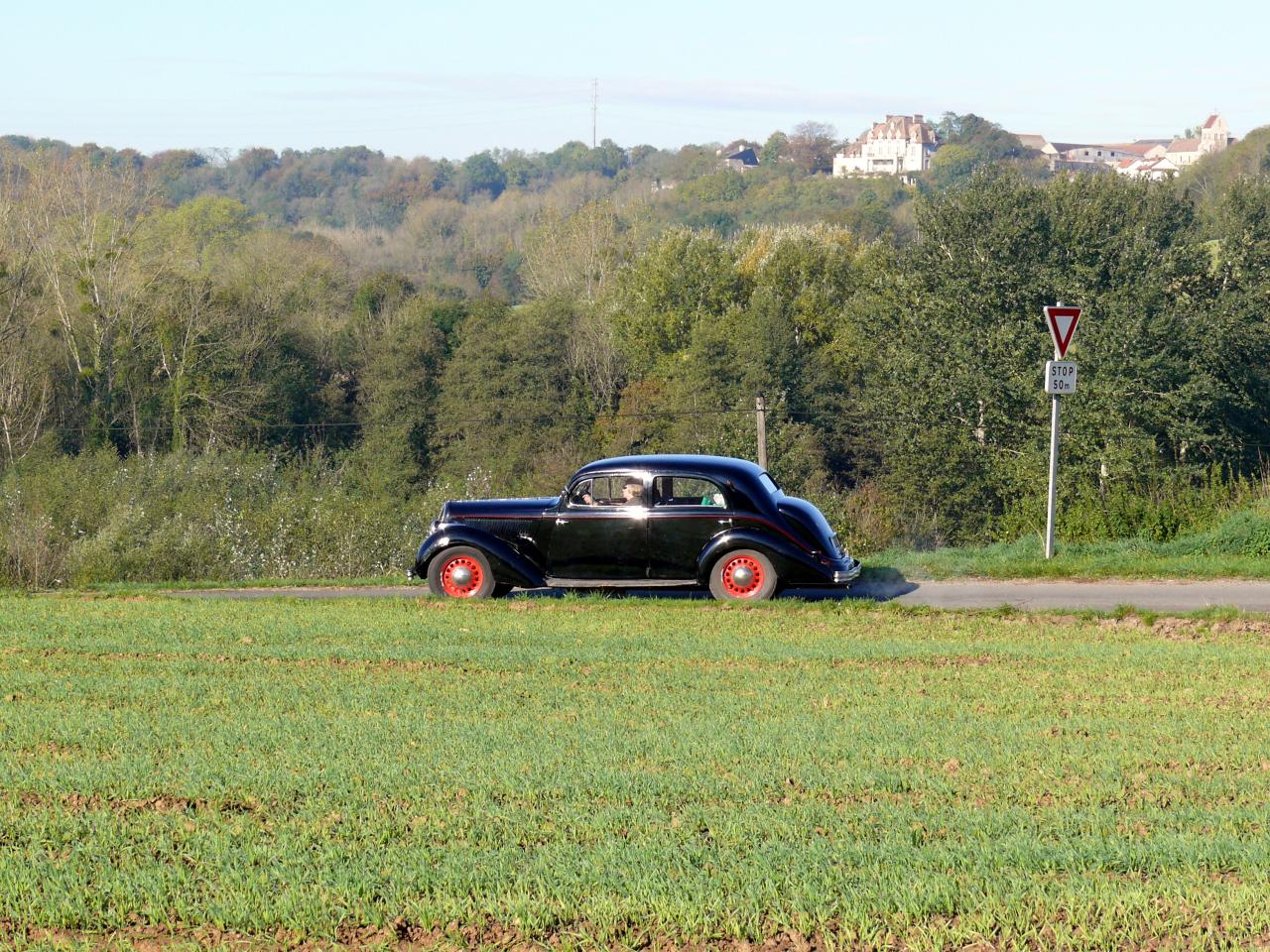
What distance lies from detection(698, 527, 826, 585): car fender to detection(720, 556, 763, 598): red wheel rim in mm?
160

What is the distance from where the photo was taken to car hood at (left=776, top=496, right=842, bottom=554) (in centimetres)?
1602

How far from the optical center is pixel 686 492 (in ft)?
53.0

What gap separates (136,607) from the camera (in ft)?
55.9

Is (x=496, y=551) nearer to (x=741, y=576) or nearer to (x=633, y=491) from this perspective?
(x=633, y=491)

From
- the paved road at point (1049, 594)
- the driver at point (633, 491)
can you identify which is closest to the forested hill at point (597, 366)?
the paved road at point (1049, 594)

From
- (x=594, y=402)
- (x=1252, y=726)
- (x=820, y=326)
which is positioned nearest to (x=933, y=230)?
(x=820, y=326)

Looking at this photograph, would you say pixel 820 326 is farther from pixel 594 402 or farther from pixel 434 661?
pixel 434 661

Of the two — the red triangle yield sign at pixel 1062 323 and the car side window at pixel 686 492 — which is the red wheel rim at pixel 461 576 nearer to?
the car side window at pixel 686 492

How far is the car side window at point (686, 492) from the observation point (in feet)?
52.7

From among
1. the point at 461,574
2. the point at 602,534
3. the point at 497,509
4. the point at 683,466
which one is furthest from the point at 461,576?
the point at 683,466

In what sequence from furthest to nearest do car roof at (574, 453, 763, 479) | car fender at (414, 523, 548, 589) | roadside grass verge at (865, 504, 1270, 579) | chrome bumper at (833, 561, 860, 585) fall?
roadside grass verge at (865, 504, 1270, 579), car fender at (414, 523, 548, 589), car roof at (574, 453, 763, 479), chrome bumper at (833, 561, 860, 585)

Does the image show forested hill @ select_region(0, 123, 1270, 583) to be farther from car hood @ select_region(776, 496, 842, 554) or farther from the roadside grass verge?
car hood @ select_region(776, 496, 842, 554)

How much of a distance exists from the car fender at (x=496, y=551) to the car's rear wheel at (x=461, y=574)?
8 centimetres

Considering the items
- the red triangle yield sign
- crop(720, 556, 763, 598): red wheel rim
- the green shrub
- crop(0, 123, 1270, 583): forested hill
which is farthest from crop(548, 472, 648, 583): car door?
the green shrub
